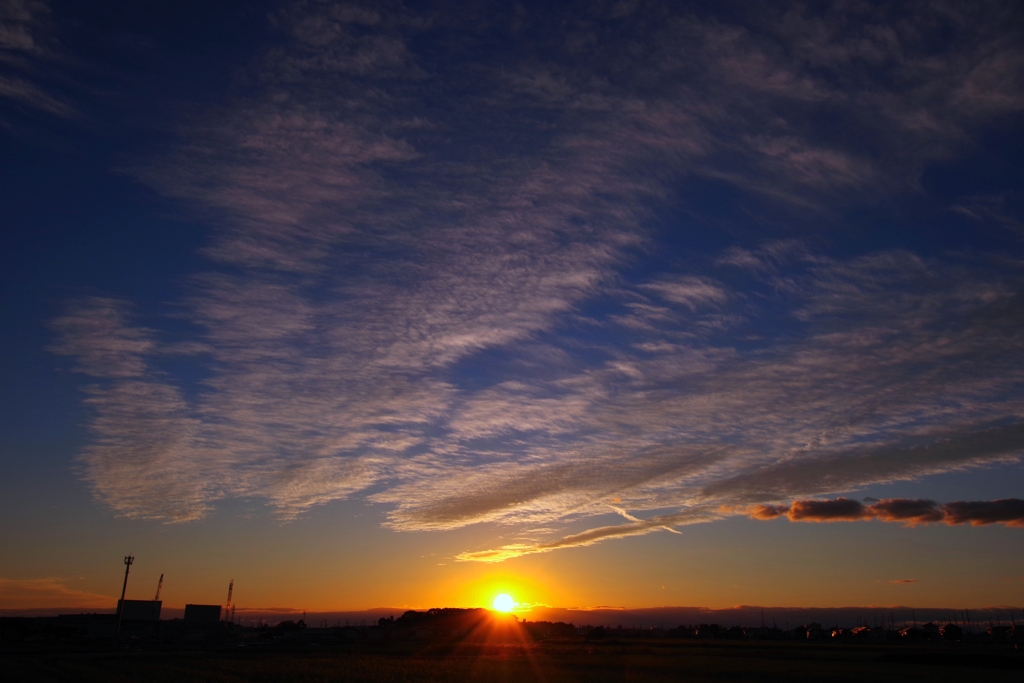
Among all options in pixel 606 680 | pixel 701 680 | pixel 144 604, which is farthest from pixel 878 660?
pixel 144 604

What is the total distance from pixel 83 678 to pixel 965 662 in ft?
318

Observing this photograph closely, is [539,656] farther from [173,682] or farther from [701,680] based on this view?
[173,682]

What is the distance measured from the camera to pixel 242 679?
53375 millimetres

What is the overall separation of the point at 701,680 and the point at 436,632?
14938 cm

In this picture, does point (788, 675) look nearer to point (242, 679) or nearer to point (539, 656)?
point (539, 656)

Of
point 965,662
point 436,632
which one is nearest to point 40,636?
point 436,632

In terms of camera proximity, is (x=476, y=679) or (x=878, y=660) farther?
(x=878, y=660)

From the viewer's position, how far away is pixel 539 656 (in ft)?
287

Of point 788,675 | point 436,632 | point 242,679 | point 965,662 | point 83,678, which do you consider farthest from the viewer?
point 436,632

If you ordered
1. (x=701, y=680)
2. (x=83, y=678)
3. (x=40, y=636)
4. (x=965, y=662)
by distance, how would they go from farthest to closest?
(x=40, y=636) → (x=965, y=662) → (x=701, y=680) → (x=83, y=678)

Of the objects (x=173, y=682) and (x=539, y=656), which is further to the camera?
(x=539, y=656)

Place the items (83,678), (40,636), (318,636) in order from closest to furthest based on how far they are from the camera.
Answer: (83,678), (40,636), (318,636)

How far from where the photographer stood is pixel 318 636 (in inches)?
6432

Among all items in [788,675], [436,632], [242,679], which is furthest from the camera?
[436,632]
